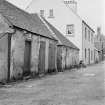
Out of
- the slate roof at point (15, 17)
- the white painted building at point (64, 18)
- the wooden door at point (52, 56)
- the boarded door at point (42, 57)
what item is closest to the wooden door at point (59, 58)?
the wooden door at point (52, 56)

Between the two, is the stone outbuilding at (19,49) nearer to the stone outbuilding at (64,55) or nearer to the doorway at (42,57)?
the doorway at (42,57)

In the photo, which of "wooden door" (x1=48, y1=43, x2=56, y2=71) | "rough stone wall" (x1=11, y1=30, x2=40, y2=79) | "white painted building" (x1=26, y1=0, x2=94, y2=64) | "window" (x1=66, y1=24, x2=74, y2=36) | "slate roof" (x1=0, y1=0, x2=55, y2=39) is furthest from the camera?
"window" (x1=66, y1=24, x2=74, y2=36)

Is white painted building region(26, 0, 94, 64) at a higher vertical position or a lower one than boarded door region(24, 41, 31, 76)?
higher

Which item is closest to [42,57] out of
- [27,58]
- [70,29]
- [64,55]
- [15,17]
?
[27,58]

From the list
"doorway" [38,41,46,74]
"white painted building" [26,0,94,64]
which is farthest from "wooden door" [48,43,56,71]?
"white painted building" [26,0,94,64]

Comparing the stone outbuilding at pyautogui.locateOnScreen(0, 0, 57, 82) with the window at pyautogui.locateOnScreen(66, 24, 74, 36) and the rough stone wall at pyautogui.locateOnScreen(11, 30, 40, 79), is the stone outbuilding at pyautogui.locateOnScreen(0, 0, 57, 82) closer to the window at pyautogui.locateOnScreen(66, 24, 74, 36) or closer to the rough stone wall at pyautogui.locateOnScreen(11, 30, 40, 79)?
the rough stone wall at pyautogui.locateOnScreen(11, 30, 40, 79)

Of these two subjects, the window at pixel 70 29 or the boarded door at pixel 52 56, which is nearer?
the boarded door at pixel 52 56

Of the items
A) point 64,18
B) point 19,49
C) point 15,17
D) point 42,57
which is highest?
point 64,18

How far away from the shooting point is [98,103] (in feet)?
21.5

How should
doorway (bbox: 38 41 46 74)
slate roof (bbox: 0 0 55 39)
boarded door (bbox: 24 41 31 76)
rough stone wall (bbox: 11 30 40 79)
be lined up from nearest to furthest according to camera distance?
rough stone wall (bbox: 11 30 40 79), slate roof (bbox: 0 0 55 39), boarded door (bbox: 24 41 31 76), doorway (bbox: 38 41 46 74)

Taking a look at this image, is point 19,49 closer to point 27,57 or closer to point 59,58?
point 27,57

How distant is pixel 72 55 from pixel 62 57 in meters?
4.88

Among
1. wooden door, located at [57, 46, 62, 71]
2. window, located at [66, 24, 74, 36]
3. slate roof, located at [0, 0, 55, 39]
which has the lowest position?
wooden door, located at [57, 46, 62, 71]

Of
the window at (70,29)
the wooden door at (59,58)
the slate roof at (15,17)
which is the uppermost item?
the window at (70,29)
